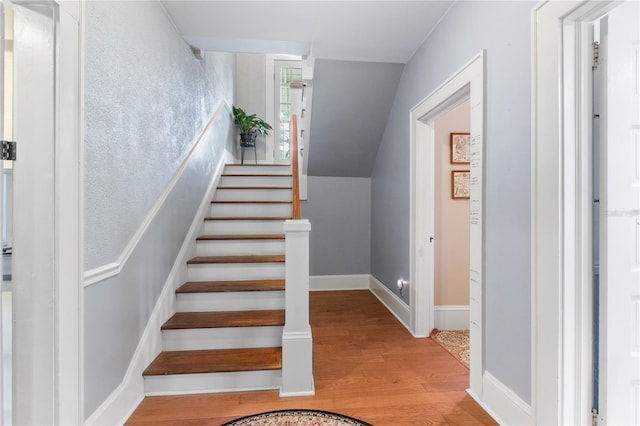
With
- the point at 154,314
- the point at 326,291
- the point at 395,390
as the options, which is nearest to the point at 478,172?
the point at 395,390

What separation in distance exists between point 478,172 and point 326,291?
8.83 feet

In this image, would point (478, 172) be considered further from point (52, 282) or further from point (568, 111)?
point (52, 282)

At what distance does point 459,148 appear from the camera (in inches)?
111

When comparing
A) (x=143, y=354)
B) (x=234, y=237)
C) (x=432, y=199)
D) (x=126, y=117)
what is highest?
(x=126, y=117)

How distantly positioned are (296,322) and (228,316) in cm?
58

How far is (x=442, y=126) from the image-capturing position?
2.79m

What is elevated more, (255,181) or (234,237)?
(255,181)

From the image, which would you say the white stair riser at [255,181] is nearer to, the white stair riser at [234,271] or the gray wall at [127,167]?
the gray wall at [127,167]

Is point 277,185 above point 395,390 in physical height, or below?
above

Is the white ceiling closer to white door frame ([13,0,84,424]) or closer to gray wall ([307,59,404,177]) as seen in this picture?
gray wall ([307,59,404,177])

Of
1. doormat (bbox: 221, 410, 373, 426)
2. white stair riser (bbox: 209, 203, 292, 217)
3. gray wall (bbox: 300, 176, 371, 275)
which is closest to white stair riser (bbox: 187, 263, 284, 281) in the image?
white stair riser (bbox: 209, 203, 292, 217)

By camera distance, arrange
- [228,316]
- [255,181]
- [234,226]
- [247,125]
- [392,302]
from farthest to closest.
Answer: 1. [247,125]
2. [255,181]
3. [392,302]
4. [234,226]
5. [228,316]

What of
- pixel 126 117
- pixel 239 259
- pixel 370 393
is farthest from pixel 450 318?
pixel 126 117

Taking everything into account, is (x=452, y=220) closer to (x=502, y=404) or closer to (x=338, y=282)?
(x=502, y=404)
